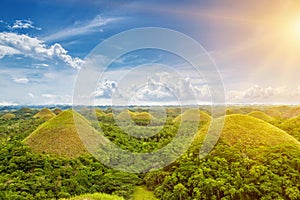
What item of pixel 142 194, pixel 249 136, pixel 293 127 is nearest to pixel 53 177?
pixel 142 194

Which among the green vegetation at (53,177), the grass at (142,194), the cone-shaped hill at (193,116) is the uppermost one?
the cone-shaped hill at (193,116)

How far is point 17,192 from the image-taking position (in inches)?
386

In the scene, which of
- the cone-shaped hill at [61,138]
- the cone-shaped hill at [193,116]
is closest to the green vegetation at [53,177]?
the cone-shaped hill at [61,138]

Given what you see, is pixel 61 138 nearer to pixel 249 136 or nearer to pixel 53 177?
pixel 53 177

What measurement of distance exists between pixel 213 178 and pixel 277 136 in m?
5.58

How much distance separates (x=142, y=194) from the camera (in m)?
11.8

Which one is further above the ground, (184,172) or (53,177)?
(184,172)

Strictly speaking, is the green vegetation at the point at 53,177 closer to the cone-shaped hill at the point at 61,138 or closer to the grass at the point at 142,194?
the grass at the point at 142,194

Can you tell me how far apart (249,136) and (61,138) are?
1044cm

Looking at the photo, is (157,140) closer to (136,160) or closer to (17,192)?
(136,160)

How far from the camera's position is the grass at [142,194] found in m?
11.4

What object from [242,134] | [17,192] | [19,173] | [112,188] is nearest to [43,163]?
[19,173]

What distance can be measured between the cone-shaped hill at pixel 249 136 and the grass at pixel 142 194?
338 centimetres

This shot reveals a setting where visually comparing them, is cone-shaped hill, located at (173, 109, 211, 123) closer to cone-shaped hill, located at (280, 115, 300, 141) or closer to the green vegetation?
cone-shaped hill, located at (280, 115, 300, 141)
